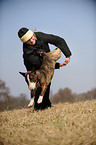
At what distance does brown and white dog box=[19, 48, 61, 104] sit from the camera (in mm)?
2517

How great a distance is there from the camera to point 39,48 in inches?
109

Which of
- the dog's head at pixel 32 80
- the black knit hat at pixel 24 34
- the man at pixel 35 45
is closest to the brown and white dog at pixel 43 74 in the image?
the dog's head at pixel 32 80

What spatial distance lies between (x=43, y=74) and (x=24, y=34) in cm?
73

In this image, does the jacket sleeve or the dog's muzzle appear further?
the jacket sleeve

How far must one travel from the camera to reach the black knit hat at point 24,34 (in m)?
2.54

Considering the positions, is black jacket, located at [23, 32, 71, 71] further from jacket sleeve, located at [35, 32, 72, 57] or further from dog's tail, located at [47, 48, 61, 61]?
dog's tail, located at [47, 48, 61, 61]

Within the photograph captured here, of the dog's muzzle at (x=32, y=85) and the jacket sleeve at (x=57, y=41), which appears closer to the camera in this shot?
the dog's muzzle at (x=32, y=85)

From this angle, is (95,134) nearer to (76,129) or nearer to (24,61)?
(76,129)

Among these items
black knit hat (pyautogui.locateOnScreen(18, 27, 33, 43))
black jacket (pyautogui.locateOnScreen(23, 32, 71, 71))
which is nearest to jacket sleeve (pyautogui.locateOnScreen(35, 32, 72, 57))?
black jacket (pyautogui.locateOnScreen(23, 32, 71, 71))

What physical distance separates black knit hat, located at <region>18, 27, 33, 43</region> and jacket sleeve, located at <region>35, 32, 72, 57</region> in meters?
0.36

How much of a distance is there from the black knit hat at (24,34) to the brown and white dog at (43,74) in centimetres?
36

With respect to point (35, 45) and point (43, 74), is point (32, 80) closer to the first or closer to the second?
point (43, 74)

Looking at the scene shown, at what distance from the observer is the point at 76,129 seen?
166cm

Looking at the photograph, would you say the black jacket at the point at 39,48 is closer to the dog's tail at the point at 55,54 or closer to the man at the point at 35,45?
the man at the point at 35,45
